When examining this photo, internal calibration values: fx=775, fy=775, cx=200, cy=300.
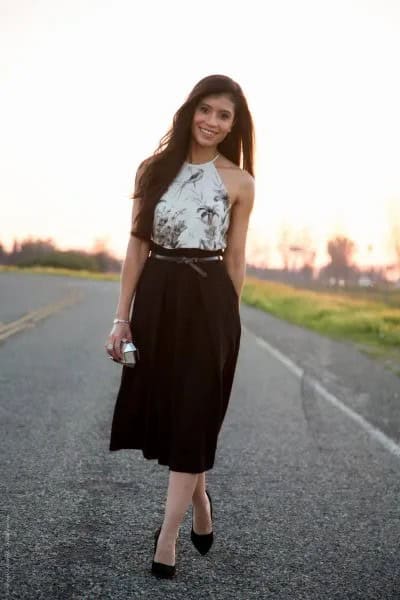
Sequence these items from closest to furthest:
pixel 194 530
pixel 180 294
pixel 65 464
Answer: pixel 180 294, pixel 194 530, pixel 65 464

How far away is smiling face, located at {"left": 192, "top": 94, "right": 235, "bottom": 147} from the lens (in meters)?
3.19

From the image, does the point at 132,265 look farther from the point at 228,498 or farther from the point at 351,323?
the point at 351,323

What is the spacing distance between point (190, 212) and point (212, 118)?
0.40 meters

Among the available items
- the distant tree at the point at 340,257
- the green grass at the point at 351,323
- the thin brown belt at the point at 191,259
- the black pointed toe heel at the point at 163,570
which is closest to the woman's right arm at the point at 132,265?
the thin brown belt at the point at 191,259

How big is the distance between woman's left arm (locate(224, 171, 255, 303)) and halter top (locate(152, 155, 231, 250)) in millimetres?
87

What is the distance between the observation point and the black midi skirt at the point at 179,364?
3109mm

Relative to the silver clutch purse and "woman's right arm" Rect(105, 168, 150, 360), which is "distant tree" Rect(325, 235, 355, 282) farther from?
the silver clutch purse

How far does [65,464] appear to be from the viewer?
4.81 m

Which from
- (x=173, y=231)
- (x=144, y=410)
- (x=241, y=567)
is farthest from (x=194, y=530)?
(x=173, y=231)

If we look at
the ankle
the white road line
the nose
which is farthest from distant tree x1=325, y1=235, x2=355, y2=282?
the nose

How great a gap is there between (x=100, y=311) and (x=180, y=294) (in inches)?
638

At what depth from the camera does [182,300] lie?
3.16 metres

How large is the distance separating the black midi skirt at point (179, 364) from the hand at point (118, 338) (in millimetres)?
31

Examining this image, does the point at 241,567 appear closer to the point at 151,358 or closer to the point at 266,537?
the point at 266,537
